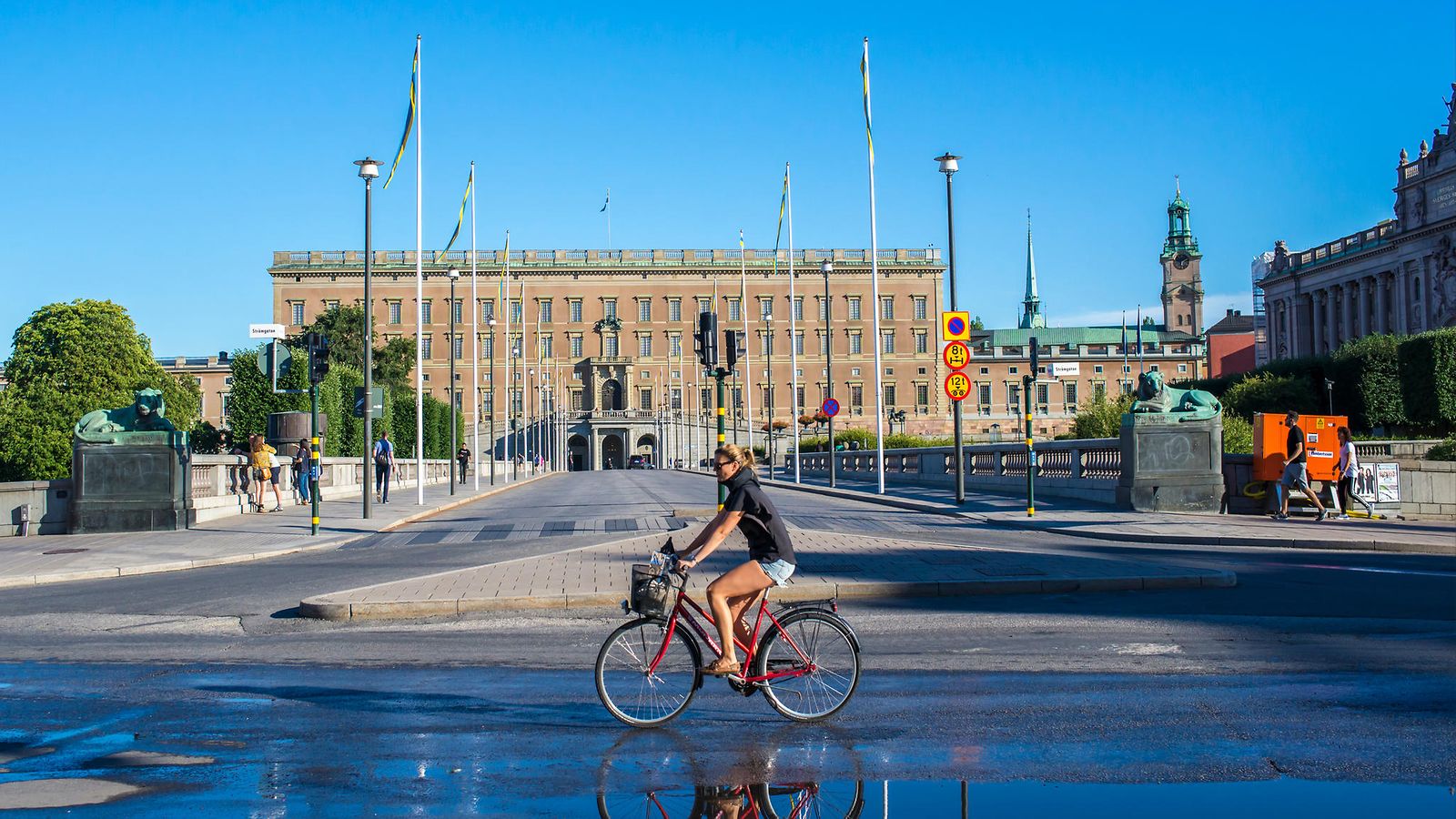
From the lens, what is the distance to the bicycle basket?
713 centimetres

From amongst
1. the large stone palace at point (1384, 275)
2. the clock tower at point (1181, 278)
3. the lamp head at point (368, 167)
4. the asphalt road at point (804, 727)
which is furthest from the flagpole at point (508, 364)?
the clock tower at point (1181, 278)

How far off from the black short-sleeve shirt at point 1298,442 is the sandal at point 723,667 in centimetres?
1952

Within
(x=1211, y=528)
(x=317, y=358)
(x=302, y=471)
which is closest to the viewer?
(x=1211, y=528)

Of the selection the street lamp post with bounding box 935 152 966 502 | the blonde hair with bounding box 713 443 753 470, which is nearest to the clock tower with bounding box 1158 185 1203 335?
the street lamp post with bounding box 935 152 966 502

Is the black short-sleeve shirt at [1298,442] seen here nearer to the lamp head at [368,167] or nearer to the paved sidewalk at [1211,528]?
the paved sidewalk at [1211,528]

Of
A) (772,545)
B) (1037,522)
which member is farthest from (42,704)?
(1037,522)

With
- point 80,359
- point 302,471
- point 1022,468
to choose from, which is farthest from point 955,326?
point 80,359

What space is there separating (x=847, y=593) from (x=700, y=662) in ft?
19.2

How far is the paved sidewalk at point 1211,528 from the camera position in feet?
62.7

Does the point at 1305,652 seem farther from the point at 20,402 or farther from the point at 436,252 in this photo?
the point at 436,252

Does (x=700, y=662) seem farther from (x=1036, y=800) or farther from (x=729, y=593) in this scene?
(x=1036, y=800)

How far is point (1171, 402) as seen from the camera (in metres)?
25.6

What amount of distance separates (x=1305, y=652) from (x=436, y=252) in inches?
4777

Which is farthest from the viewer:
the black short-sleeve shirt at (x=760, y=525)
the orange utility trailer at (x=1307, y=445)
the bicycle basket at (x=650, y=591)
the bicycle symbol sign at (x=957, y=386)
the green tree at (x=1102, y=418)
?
the green tree at (x=1102, y=418)
